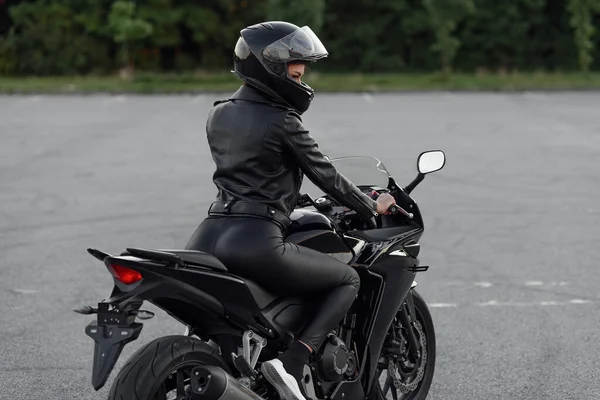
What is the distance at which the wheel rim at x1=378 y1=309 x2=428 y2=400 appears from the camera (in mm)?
5406

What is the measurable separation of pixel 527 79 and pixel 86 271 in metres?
29.7

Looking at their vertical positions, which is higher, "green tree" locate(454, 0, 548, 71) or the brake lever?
the brake lever

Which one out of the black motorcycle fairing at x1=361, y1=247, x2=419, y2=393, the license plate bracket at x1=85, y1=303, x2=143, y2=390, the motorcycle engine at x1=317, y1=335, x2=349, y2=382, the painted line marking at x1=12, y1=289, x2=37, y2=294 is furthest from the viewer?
the painted line marking at x1=12, y1=289, x2=37, y2=294

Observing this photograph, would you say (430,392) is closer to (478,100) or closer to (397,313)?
(397,313)

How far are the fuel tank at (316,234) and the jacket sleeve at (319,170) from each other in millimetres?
124

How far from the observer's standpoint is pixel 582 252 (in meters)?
9.88

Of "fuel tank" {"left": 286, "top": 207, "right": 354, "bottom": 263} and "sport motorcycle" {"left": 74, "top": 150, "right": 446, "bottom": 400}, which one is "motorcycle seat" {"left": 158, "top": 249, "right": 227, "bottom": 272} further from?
"fuel tank" {"left": 286, "top": 207, "right": 354, "bottom": 263}

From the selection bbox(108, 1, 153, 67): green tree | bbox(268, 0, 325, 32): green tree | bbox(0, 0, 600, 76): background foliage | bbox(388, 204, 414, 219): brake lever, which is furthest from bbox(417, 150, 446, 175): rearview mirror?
bbox(0, 0, 600, 76): background foliage

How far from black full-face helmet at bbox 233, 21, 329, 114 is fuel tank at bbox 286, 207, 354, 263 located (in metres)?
0.49

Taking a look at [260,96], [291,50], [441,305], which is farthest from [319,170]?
[441,305]

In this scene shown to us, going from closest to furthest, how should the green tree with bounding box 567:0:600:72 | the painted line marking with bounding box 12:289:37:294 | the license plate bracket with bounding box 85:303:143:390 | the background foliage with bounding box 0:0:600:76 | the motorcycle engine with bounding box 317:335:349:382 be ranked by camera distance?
the license plate bracket with bounding box 85:303:143:390, the motorcycle engine with bounding box 317:335:349:382, the painted line marking with bounding box 12:289:37:294, the green tree with bounding box 567:0:600:72, the background foliage with bounding box 0:0:600:76

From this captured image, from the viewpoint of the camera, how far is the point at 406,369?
5527mm

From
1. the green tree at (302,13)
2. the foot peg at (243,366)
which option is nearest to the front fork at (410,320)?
the foot peg at (243,366)

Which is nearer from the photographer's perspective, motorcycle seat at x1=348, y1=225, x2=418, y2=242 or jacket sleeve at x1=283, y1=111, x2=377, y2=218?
jacket sleeve at x1=283, y1=111, x2=377, y2=218
